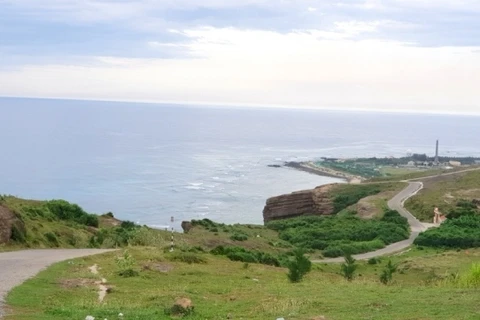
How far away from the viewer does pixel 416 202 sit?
64938 millimetres

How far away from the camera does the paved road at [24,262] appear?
15781 mm

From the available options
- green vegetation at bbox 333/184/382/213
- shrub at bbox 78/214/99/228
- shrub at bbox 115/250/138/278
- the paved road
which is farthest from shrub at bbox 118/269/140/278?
green vegetation at bbox 333/184/382/213

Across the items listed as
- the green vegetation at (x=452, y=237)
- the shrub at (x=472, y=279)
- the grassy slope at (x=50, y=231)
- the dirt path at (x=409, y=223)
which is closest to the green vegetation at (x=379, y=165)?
the dirt path at (x=409, y=223)

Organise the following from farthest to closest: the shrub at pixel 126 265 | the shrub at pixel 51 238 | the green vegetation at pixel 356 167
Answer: the green vegetation at pixel 356 167
the shrub at pixel 51 238
the shrub at pixel 126 265

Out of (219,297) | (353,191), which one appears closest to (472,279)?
(219,297)

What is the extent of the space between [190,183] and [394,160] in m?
64.7

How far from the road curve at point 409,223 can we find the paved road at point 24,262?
15.9m

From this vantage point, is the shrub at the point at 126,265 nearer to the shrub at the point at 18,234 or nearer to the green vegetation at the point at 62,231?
the shrub at the point at 18,234

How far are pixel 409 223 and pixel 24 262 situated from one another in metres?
42.5

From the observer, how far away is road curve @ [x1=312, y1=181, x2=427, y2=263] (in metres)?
40.8

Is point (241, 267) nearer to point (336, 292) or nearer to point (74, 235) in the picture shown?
point (336, 292)

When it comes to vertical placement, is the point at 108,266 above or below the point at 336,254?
above

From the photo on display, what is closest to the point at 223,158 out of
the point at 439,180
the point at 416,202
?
the point at 439,180

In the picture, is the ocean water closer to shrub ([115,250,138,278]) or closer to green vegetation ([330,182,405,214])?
green vegetation ([330,182,405,214])
